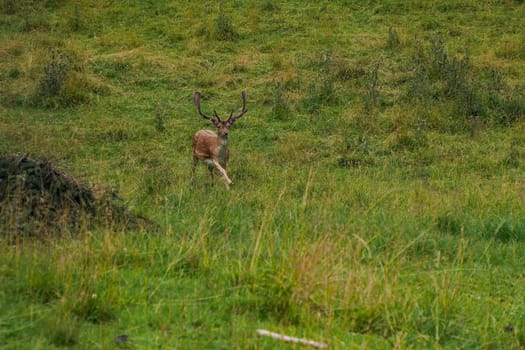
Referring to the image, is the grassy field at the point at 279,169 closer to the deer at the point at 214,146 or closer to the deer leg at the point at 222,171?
the deer leg at the point at 222,171

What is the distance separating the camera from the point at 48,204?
7008 mm

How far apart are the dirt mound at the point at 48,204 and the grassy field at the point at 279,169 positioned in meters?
0.22

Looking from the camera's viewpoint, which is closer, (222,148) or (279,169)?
(222,148)

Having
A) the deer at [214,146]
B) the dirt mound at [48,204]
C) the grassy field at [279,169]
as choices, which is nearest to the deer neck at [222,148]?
the deer at [214,146]

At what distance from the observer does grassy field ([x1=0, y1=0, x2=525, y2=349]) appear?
546cm

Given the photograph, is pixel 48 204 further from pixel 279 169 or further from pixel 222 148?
pixel 279 169

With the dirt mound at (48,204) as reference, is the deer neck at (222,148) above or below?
below

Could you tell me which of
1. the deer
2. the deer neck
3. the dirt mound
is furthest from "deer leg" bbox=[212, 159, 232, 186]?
the dirt mound

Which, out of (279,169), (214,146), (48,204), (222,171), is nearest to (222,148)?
(214,146)

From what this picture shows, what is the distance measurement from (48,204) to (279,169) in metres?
4.91

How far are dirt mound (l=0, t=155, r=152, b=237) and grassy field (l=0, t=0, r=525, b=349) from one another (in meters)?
0.22

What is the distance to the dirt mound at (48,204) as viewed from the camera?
6.63m

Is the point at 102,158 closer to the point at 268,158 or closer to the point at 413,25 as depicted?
the point at 268,158

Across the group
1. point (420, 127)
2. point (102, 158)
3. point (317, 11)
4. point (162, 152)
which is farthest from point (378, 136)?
point (317, 11)
